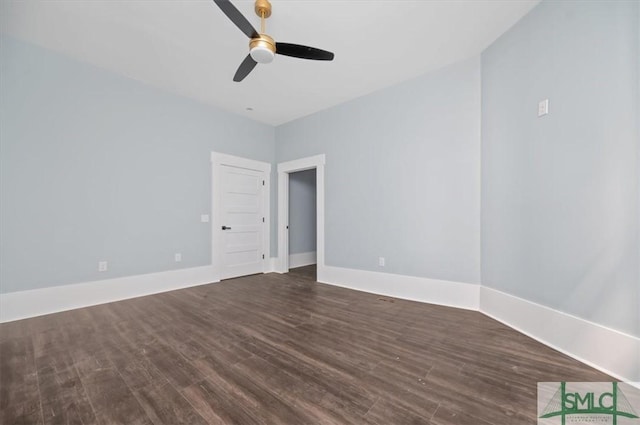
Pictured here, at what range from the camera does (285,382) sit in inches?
64.1

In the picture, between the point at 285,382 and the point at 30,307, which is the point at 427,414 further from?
the point at 30,307

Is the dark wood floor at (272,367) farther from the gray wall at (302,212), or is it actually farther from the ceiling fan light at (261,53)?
the gray wall at (302,212)

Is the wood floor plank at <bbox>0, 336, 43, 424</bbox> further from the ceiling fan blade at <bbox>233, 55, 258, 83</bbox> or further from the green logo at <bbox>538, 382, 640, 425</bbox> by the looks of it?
the ceiling fan blade at <bbox>233, 55, 258, 83</bbox>

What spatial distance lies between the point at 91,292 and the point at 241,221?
90.2 inches

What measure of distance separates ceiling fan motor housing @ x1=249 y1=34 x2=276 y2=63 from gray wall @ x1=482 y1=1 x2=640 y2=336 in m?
2.42

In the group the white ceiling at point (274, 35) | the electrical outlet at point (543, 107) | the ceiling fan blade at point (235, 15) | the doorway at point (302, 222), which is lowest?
the doorway at point (302, 222)

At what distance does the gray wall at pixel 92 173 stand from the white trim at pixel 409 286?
2.35 meters

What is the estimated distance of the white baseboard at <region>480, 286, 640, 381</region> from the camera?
1641mm

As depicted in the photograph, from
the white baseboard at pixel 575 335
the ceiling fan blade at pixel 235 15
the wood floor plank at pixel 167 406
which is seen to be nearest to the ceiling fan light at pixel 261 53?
the ceiling fan blade at pixel 235 15

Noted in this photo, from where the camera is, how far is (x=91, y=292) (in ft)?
10.3

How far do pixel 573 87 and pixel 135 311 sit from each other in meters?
4.84

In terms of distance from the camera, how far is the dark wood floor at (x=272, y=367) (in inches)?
54.3

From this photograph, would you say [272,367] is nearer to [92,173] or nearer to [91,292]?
[91,292]

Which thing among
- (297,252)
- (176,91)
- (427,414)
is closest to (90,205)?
(176,91)
